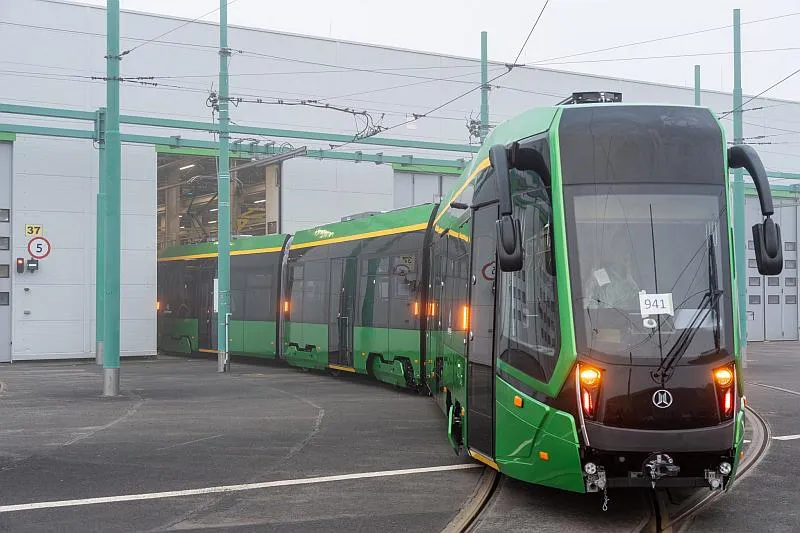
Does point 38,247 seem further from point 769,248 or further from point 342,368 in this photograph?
point 769,248

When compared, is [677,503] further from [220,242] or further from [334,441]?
[220,242]

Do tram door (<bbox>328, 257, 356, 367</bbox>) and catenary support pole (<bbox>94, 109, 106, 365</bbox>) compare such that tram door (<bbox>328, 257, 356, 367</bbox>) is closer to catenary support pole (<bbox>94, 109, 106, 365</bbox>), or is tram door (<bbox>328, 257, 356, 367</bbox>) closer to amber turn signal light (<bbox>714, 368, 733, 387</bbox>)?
catenary support pole (<bbox>94, 109, 106, 365</bbox>)

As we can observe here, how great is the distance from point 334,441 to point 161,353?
25.0 metres

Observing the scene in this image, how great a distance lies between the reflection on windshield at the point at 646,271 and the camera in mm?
7859

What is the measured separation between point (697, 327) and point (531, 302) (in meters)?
1.30

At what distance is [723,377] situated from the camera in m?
7.82

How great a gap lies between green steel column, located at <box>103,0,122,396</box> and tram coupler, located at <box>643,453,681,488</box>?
13.3 metres

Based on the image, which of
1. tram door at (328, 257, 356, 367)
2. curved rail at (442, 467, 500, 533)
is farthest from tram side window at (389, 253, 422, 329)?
curved rail at (442, 467, 500, 533)

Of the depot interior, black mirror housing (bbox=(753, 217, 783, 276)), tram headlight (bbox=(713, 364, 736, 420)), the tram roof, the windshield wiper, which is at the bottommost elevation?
tram headlight (bbox=(713, 364, 736, 420))

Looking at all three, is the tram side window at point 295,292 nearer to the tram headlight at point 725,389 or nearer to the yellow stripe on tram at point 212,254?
the yellow stripe on tram at point 212,254

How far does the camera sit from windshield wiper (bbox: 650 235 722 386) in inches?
305

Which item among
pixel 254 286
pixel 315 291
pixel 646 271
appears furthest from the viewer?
pixel 254 286

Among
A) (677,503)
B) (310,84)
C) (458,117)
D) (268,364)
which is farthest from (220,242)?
(677,503)

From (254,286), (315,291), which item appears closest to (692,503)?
(315,291)
